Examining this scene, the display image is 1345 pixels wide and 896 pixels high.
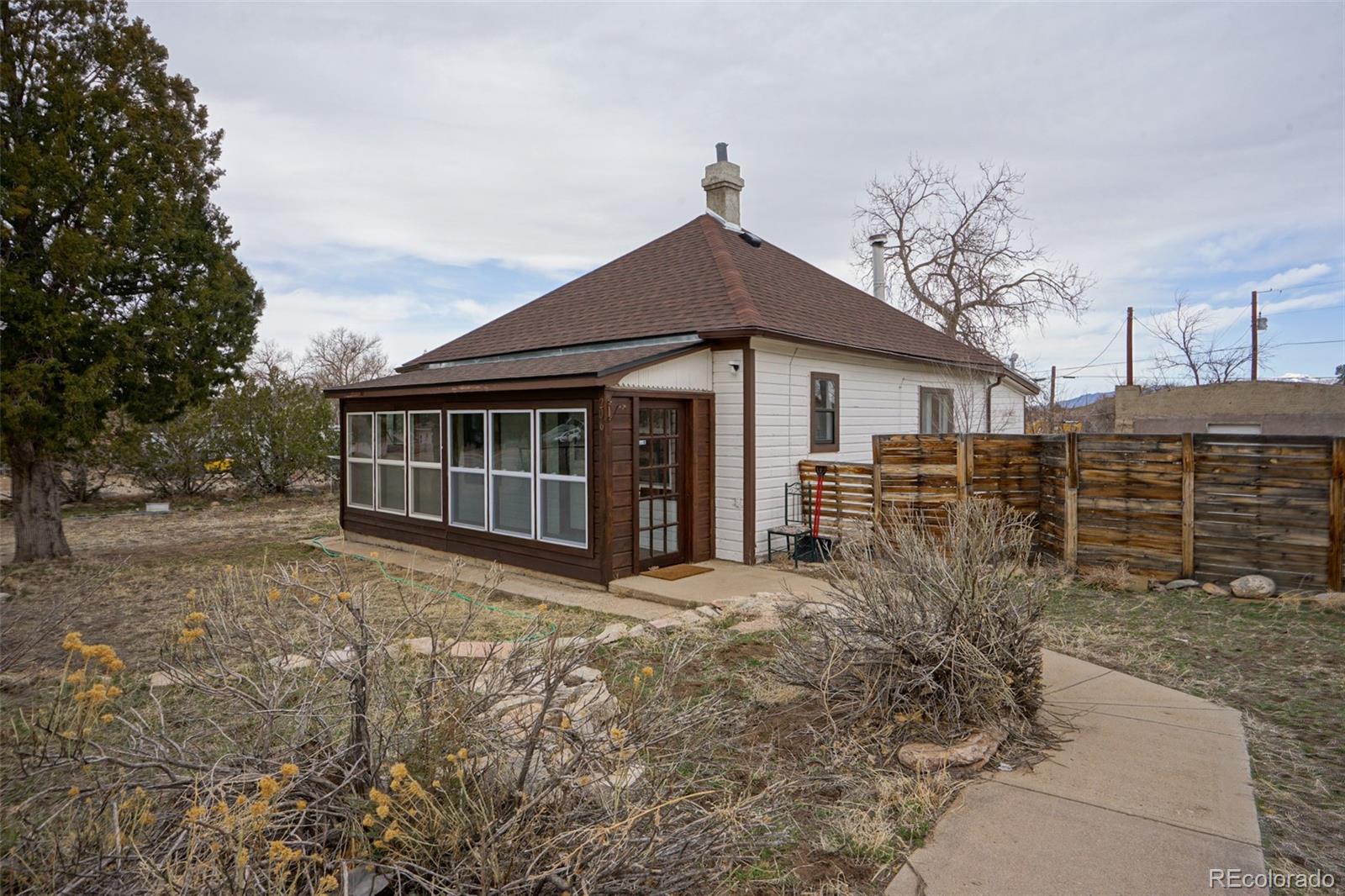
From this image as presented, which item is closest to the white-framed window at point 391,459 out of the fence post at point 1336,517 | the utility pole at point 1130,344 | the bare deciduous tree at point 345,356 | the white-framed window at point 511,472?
the white-framed window at point 511,472

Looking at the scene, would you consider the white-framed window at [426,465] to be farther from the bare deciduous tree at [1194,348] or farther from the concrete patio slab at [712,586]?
the bare deciduous tree at [1194,348]

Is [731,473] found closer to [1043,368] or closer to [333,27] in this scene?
[333,27]

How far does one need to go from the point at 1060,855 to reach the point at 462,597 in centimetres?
518

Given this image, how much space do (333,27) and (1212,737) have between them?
11.6m

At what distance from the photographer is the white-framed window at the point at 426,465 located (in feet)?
33.4

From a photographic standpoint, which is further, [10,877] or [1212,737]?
[1212,737]

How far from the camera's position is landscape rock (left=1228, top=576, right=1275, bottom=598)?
6672 mm

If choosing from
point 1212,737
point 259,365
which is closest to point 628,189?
point 1212,737

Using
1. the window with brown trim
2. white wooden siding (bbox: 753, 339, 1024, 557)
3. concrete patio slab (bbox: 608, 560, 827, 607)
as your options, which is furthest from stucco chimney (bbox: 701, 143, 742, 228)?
concrete patio slab (bbox: 608, 560, 827, 607)

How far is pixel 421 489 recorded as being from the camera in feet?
34.6

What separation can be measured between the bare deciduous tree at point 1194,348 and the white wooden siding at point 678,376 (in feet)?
95.0

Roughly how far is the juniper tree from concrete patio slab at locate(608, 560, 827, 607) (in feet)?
22.6

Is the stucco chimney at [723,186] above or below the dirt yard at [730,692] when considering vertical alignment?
above
